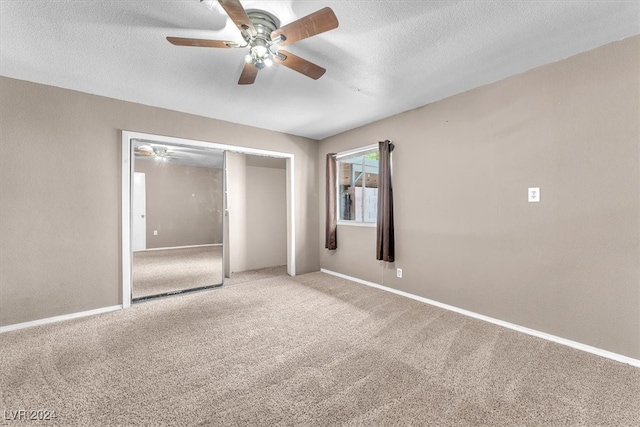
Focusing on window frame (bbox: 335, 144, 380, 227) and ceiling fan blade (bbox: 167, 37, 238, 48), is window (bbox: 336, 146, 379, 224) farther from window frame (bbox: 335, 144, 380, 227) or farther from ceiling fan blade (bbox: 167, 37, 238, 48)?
ceiling fan blade (bbox: 167, 37, 238, 48)

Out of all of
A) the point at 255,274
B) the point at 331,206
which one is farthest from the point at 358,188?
the point at 255,274

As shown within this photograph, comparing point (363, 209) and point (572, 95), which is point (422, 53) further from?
point (363, 209)

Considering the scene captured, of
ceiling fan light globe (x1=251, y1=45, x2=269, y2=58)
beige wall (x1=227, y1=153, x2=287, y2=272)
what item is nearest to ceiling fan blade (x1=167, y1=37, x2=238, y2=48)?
ceiling fan light globe (x1=251, y1=45, x2=269, y2=58)

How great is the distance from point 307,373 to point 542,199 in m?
2.43

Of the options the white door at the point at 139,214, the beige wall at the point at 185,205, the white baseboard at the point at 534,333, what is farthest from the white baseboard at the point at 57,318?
the white baseboard at the point at 534,333

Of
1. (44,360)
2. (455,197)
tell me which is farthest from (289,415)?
(455,197)

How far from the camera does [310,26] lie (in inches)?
61.5

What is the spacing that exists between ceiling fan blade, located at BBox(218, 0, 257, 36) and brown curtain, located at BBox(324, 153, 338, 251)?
9.30 feet

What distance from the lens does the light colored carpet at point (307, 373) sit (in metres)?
1.49

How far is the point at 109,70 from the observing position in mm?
2436

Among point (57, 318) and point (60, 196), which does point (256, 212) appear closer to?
point (60, 196)

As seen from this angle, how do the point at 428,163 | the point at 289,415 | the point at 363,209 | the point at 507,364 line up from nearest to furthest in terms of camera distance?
1. the point at 289,415
2. the point at 507,364
3. the point at 428,163
4. the point at 363,209

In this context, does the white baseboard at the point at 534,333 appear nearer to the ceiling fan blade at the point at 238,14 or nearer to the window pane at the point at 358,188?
the window pane at the point at 358,188

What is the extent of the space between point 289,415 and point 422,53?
2.67 m
